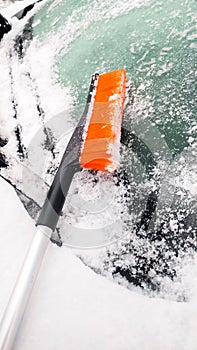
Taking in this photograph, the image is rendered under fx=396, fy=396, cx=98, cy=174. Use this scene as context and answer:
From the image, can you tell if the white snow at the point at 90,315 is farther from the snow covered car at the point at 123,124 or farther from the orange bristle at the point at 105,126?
the orange bristle at the point at 105,126

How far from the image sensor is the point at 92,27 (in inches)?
37.9

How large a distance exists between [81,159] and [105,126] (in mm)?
79

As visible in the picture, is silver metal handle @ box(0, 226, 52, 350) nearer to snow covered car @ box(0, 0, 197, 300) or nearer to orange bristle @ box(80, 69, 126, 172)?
snow covered car @ box(0, 0, 197, 300)

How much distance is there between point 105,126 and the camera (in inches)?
28.4

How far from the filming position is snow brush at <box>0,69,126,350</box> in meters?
0.55

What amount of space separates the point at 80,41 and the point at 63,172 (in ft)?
1.32

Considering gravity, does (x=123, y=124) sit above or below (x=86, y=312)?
above

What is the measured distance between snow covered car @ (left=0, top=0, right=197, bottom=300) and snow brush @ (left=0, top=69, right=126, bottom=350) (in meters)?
0.03

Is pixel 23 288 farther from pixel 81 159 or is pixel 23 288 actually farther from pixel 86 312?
pixel 81 159

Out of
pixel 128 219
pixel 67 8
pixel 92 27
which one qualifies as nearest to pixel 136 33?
pixel 92 27

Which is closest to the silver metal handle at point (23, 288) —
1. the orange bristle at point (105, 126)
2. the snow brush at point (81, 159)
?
the snow brush at point (81, 159)

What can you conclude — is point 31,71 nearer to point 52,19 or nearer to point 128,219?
point 52,19

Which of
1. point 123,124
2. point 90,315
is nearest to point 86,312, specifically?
point 90,315

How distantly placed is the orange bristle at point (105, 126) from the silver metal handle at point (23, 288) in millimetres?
153
